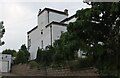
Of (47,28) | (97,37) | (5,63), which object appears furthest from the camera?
(5,63)

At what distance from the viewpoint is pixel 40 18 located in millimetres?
35000

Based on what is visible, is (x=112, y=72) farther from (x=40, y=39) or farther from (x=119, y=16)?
(x=40, y=39)

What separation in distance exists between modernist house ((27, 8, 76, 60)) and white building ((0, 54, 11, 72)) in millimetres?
3113

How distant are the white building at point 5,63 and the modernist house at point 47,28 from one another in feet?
10.2

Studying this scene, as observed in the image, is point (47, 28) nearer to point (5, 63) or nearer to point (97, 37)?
point (5, 63)

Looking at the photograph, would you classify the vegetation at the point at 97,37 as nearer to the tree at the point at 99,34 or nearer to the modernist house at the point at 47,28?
the tree at the point at 99,34

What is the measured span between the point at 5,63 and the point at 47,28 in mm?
6894

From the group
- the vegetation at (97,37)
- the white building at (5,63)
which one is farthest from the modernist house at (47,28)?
the vegetation at (97,37)

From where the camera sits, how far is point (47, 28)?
32.1m

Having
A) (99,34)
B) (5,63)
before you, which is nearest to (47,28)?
(5,63)

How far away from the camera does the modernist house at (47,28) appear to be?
3066 centimetres

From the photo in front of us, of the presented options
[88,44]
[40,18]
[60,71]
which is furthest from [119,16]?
[40,18]

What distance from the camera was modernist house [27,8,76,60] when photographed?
3066 cm

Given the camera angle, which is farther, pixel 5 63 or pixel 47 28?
pixel 5 63
